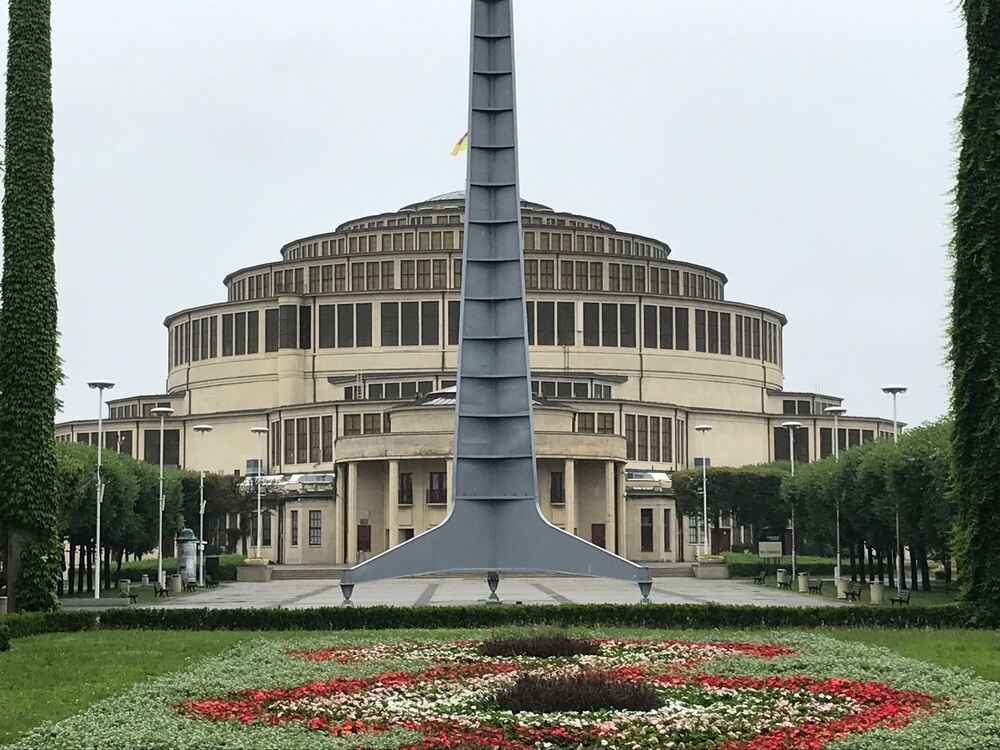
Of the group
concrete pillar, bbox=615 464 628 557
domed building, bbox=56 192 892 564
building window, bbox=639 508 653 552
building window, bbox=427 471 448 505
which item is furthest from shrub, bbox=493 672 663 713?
building window, bbox=639 508 653 552

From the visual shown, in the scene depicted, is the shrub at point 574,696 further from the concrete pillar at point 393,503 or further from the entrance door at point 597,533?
the entrance door at point 597,533

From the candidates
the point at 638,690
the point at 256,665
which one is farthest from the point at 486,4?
the point at 638,690

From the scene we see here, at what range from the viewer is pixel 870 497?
60781 mm

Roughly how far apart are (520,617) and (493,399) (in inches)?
352

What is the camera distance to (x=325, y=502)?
9300 cm

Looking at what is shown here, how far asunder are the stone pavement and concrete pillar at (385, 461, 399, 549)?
809 centimetres

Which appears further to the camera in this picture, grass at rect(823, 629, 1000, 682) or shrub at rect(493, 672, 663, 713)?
grass at rect(823, 629, 1000, 682)

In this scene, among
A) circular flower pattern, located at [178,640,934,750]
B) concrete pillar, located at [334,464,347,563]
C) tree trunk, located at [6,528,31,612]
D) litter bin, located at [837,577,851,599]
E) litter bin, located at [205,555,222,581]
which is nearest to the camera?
circular flower pattern, located at [178,640,934,750]

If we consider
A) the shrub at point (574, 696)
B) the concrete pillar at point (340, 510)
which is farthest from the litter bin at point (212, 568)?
the shrub at point (574, 696)

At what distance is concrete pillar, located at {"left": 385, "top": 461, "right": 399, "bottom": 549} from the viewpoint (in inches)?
3361

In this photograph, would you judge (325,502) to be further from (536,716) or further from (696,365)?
(536,716)

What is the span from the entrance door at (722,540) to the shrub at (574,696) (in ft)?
266

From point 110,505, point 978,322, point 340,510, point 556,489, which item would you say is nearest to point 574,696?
point 978,322

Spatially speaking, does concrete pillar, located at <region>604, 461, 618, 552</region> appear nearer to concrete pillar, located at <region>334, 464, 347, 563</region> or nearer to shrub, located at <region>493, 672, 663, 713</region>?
concrete pillar, located at <region>334, 464, 347, 563</region>
